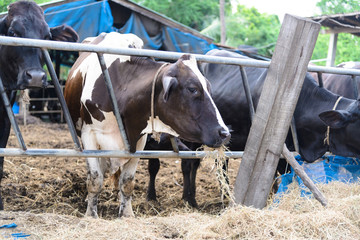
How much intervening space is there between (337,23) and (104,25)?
4672 millimetres

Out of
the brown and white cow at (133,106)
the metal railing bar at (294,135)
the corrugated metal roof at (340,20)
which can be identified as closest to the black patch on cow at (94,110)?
the brown and white cow at (133,106)

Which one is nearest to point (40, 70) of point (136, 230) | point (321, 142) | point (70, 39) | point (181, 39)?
point (70, 39)

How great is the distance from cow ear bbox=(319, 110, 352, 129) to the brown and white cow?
1389 mm

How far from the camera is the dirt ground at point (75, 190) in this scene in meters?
5.03

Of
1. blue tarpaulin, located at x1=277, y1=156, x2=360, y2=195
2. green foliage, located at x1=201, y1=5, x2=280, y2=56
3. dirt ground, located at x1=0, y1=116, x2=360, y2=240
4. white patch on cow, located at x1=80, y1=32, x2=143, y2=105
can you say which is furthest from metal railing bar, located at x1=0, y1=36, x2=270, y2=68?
green foliage, located at x1=201, y1=5, x2=280, y2=56

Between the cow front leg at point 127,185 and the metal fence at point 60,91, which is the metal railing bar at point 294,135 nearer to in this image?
the metal fence at point 60,91

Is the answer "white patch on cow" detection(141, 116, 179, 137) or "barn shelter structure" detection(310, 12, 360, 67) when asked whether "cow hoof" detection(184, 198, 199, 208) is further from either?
"barn shelter structure" detection(310, 12, 360, 67)

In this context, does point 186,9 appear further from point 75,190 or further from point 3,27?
point 3,27

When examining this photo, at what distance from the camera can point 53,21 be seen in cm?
907

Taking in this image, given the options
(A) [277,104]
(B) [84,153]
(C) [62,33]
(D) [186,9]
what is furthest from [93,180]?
(D) [186,9]

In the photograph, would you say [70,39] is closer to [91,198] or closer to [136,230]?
[91,198]

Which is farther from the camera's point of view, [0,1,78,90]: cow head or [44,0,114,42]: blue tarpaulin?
[44,0,114,42]: blue tarpaulin

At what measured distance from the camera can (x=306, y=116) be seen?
5.14m

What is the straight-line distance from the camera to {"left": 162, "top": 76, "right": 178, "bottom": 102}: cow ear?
3.54 meters
